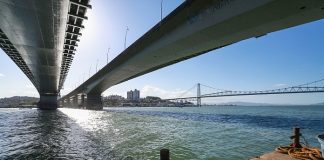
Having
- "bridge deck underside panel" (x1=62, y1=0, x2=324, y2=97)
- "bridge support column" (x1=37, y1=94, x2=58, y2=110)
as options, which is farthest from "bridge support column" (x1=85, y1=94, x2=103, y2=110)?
"bridge deck underside panel" (x1=62, y1=0, x2=324, y2=97)

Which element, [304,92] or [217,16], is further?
[304,92]

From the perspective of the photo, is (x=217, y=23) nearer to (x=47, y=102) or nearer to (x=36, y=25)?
(x=36, y=25)

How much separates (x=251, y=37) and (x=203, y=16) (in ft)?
21.6

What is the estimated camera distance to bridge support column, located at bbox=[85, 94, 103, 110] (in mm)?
101750

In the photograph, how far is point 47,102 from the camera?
9775cm

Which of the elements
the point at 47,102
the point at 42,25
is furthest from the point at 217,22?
the point at 47,102

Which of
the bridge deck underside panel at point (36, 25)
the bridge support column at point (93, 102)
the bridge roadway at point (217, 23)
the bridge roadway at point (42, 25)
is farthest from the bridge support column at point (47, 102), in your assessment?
the bridge roadway at point (217, 23)

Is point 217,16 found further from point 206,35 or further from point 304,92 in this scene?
point 304,92

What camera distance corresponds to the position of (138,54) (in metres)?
41.3

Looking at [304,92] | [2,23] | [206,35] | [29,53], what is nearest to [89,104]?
[29,53]

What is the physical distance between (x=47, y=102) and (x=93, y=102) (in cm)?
1769

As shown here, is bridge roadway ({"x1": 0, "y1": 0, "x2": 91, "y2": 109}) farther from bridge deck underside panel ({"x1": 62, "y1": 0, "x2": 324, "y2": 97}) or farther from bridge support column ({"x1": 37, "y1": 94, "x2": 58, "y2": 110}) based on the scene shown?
bridge support column ({"x1": 37, "y1": 94, "x2": 58, "y2": 110})

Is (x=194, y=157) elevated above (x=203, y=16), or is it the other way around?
(x=203, y=16)

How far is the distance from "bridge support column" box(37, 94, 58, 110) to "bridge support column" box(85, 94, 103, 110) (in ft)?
42.3
